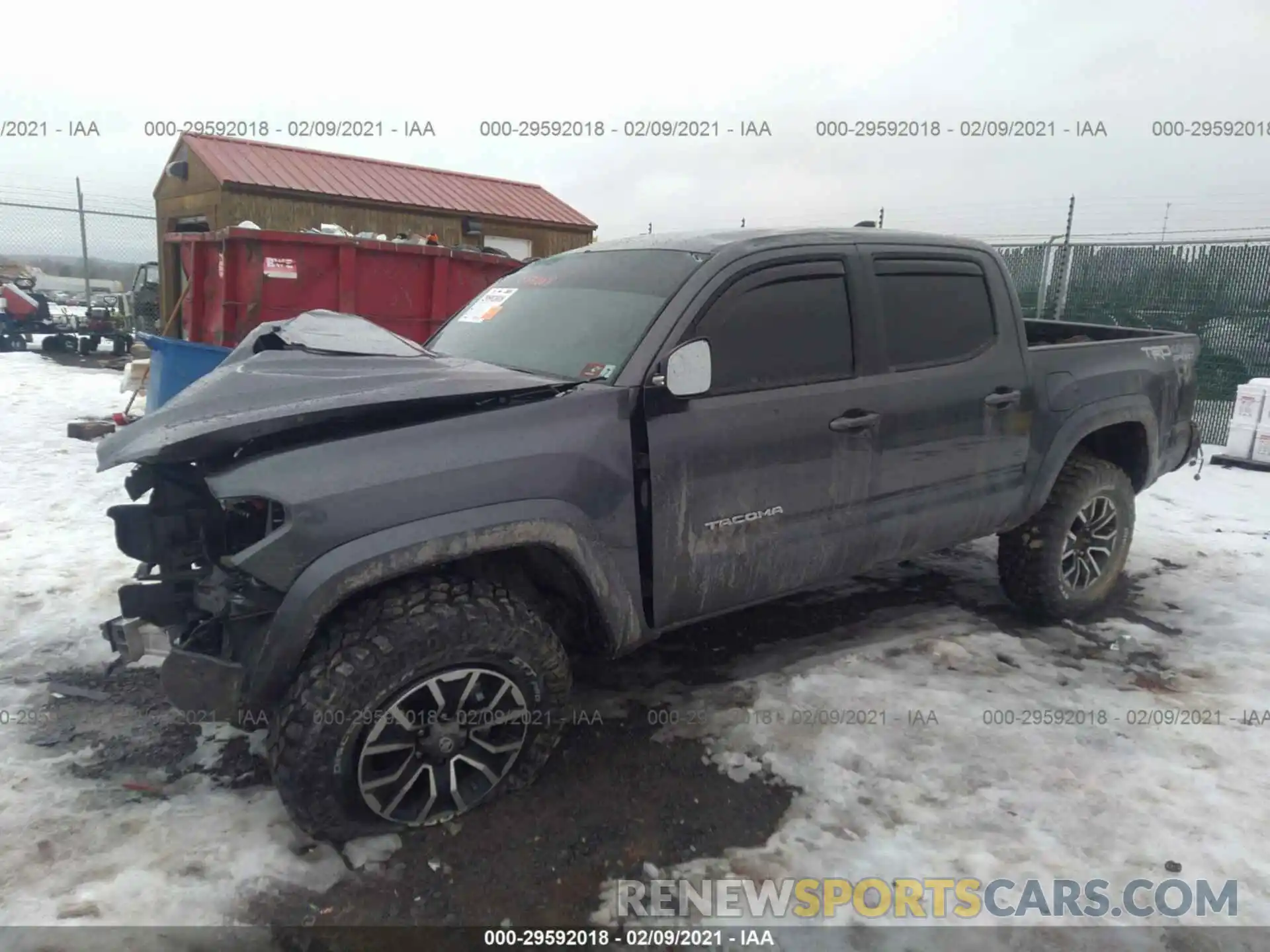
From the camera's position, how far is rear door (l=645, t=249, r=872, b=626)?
2.87 meters

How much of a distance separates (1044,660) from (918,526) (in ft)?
3.35

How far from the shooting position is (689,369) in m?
2.74

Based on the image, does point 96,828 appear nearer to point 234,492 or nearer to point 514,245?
point 234,492

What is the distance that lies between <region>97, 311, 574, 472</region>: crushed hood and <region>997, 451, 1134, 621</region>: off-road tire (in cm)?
269

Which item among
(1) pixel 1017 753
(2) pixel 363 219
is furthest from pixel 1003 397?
(2) pixel 363 219

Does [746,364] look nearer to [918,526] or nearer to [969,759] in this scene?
[918,526]

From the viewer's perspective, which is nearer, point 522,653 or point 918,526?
point 522,653

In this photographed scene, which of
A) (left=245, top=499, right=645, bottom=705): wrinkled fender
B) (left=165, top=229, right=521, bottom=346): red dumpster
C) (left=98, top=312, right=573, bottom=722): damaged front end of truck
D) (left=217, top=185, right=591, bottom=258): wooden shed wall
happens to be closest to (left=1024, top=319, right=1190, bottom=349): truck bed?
(left=245, top=499, right=645, bottom=705): wrinkled fender

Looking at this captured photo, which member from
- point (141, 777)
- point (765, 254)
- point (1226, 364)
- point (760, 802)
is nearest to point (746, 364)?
point (765, 254)

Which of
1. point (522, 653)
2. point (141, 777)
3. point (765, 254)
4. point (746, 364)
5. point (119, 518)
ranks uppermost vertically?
point (765, 254)

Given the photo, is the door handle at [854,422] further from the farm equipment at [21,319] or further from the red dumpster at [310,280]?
the farm equipment at [21,319]

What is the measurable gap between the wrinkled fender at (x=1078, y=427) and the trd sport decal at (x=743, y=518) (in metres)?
1.65

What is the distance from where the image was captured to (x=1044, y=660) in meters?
3.95

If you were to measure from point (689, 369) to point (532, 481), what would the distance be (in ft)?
Answer: 2.12
